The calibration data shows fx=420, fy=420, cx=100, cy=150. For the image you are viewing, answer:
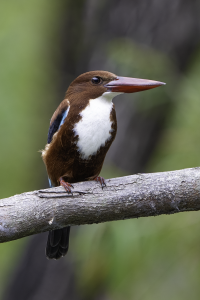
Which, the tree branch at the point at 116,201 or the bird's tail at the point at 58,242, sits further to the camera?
the bird's tail at the point at 58,242

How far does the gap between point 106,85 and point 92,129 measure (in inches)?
13.0

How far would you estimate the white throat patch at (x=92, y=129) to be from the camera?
2545mm

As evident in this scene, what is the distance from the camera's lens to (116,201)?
2.26 m

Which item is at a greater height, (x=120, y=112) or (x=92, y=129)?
(x=120, y=112)

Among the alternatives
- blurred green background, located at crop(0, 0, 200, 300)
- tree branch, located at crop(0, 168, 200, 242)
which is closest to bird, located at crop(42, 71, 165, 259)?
tree branch, located at crop(0, 168, 200, 242)

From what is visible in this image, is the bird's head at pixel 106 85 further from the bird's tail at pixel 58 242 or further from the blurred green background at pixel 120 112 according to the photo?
the bird's tail at pixel 58 242

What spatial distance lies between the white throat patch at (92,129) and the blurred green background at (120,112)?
2.57 feet

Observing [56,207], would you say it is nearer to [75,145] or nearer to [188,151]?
[75,145]

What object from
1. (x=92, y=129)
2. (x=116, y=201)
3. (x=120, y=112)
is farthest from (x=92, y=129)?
(x=120, y=112)

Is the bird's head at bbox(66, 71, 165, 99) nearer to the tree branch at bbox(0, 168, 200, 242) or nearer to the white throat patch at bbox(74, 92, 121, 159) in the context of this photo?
the white throat patch at bbox(74, 92, 121, 159)

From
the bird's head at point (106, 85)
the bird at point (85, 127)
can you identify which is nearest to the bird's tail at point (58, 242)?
the bird at point (85, 127)

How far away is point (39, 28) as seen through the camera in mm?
5707

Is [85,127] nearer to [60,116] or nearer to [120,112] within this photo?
[60,116]

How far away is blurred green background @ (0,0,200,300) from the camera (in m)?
3.03
